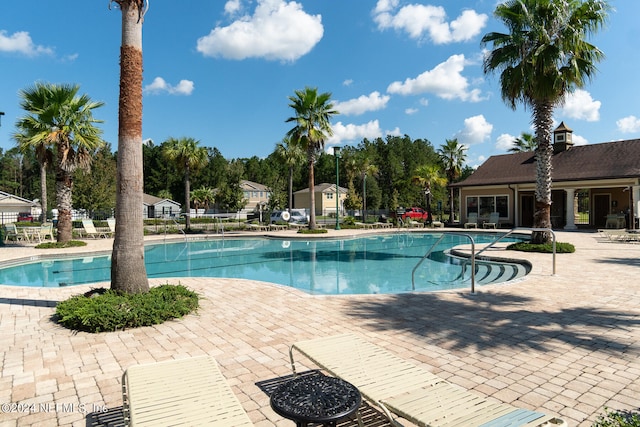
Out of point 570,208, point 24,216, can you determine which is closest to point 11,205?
point 24,216

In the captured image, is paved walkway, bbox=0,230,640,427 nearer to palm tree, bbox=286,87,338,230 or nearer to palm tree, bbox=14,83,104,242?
palm tree, bbox=14,83,104,242

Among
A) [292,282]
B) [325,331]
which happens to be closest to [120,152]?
[325,331]

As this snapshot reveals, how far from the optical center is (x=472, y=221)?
29.0 meters

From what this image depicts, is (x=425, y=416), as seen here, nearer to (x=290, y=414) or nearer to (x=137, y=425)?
(x=290, y=414)

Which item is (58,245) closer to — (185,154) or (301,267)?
(301,267)

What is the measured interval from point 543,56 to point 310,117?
1467 cm

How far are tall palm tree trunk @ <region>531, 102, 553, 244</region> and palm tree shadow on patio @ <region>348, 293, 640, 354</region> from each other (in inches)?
346

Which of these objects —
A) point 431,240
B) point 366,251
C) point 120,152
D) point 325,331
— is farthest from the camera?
point 431,240

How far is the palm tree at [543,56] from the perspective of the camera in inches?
530

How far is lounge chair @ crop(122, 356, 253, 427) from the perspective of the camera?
246cm

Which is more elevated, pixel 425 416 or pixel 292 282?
pixel 425 416

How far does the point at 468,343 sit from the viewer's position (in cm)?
505

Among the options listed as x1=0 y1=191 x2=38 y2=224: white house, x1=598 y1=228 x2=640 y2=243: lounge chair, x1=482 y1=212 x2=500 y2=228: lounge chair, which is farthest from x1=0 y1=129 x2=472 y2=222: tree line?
x1=598 y1=228 x2=640 y2=243: lounge chair

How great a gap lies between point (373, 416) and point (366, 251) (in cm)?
1557
